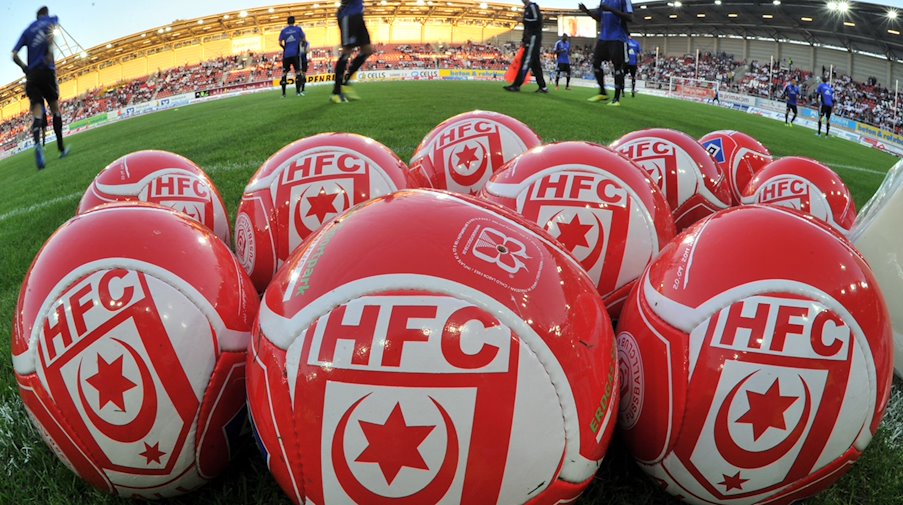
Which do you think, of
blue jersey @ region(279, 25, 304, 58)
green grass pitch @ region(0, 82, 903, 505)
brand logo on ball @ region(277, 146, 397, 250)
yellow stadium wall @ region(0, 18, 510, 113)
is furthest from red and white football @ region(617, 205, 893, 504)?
yellow stadium wall @ region(0, 18, 510, 113)

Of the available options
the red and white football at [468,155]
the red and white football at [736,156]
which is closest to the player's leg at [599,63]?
the red and white football at [736,156]

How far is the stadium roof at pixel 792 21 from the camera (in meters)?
30.6

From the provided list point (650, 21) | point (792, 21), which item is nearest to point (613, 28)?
point (792, 21)

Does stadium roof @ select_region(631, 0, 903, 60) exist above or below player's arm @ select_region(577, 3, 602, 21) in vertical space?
above

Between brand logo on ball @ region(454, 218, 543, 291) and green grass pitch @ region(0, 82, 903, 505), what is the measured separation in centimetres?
96

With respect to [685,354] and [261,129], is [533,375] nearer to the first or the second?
[685,354]

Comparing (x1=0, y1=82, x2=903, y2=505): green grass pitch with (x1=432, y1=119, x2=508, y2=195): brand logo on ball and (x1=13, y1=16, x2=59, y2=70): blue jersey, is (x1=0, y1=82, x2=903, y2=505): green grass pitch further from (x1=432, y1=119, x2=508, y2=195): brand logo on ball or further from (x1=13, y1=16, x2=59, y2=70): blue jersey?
(x1=432, y1=119, x2=508, y2=195): brand logo on ball

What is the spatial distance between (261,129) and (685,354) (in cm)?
950

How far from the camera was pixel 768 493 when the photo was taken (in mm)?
1731

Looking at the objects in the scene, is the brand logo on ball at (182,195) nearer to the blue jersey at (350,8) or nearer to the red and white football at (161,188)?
the red and white football at (161,188)

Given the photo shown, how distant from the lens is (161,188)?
11.2 ft

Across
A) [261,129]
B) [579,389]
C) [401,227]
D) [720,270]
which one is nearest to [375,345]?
[401,227]

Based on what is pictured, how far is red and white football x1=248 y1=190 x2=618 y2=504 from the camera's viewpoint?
4.19 ft

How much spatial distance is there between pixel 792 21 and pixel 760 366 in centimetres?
4278
